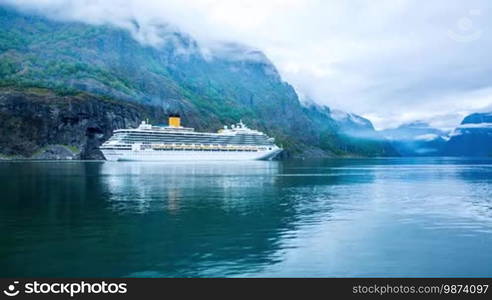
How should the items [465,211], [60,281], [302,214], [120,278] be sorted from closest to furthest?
[60,281], [120,278], [302,214], [465,211]

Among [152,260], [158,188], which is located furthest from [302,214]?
[158,188]

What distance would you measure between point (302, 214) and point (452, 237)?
1459 cm

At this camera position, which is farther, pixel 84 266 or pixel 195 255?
pixel 195 255

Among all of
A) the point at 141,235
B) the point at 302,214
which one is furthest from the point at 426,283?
the point at 302,214

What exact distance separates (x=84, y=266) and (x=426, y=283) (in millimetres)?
17383

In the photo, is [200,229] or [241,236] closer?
[241,236]

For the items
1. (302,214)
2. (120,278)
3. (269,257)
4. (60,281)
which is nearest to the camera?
(60,281)

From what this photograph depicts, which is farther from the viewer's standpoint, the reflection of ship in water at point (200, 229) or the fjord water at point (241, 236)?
the reflection of ship in water at point (200, 229)

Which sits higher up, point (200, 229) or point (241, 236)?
Result: point (200, 229)

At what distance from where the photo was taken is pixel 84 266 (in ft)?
83.0

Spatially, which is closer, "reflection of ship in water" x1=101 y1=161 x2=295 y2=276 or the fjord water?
the fjord water

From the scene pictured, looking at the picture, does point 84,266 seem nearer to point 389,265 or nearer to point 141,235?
point 141,235

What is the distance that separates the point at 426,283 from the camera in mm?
22203

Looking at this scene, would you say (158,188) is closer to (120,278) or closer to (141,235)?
(141,235)
